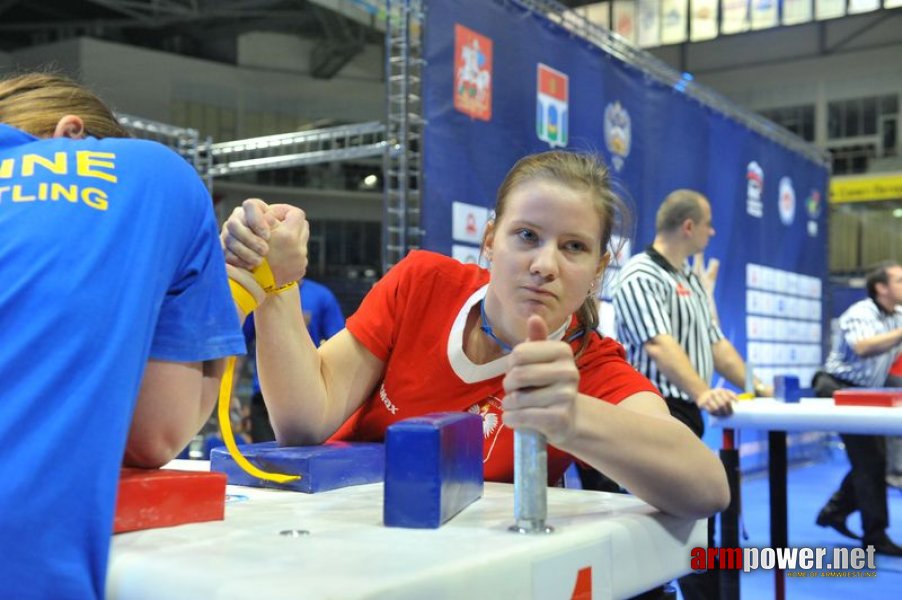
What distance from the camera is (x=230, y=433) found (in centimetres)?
100

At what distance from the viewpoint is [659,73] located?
494cm

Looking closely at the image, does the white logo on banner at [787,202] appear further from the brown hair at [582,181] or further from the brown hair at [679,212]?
the brown hair at [582,181]

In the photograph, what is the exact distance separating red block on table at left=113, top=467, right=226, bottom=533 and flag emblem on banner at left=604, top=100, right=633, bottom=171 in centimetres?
372

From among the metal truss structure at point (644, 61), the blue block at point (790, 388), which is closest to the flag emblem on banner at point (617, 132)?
the metal truss structure at point (644, 61)

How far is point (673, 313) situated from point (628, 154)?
1515 mm

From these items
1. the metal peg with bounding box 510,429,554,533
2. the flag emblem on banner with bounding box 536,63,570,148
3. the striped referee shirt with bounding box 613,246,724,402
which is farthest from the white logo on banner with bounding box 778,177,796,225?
the metal peg with bounding box 510,429,554,533

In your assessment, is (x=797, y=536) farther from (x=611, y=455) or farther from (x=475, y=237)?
(x=611, y=455)

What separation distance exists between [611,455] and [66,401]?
0.52 m

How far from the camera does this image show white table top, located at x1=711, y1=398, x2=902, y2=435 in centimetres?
238

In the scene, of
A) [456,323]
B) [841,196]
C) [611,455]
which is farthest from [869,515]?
[841,196]

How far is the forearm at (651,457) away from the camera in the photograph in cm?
91

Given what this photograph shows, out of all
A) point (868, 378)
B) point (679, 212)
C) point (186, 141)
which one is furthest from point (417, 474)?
point (186, 141)

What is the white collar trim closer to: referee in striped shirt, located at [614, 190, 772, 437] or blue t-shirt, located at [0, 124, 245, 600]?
blue t-shirt, located at [0, 124, 245, 600]

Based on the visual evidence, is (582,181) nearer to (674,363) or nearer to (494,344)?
(494,344)
